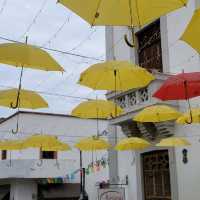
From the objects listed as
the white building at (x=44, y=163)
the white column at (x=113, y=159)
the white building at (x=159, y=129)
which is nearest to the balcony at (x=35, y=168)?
the white building at (x=44, y=163)

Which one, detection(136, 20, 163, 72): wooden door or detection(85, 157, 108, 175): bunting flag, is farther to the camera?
detection(85, 157, 108, 175): bunting flag

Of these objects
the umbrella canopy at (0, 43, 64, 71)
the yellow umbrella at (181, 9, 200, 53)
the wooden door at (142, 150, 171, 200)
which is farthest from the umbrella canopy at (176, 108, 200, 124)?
the yellow umbrella at (181, 9, 200, 53)

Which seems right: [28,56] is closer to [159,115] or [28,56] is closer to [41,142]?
[159,115]

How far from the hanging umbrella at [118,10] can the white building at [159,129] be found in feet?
20.5

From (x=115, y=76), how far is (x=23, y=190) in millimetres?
16946

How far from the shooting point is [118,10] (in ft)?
18.4

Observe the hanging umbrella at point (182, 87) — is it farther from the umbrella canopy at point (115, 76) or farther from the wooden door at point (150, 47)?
the wooden door at point (150, 47)

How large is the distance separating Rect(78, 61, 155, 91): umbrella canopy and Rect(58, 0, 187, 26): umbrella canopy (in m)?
3.24

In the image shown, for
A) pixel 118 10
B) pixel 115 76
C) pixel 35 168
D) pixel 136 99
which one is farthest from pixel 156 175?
pixel 35 168

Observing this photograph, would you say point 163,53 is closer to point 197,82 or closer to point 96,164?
point 197,82

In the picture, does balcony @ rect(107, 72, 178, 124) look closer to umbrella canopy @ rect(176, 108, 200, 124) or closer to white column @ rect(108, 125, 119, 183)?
white column @ rect(108, 125, 119, 183)

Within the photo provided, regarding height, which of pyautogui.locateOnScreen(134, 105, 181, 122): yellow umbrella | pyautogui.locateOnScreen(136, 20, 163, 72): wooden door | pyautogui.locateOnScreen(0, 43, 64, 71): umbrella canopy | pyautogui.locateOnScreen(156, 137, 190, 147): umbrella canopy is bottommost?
pyautogui.locateOnScreen(156, 137, 190, 147): umbrella canopy

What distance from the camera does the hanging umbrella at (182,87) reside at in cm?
862

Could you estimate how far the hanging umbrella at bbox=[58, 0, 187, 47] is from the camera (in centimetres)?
547
